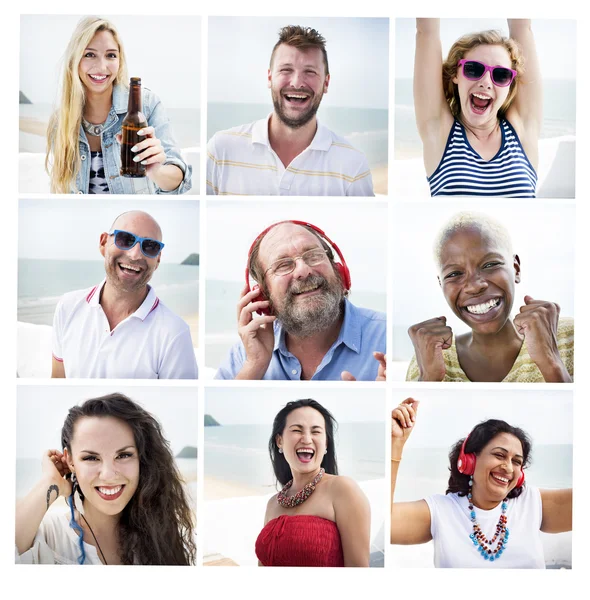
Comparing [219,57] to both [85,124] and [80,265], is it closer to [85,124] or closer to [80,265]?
[85,124]

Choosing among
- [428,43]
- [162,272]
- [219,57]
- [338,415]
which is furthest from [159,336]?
[428,43]

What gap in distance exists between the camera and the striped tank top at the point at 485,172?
9.09 ft

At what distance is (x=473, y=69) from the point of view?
8.97 ft

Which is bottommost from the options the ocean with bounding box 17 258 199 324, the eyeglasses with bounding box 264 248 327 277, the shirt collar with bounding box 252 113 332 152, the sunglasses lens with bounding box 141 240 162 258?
the ocean with bounding box 17 258 199 324

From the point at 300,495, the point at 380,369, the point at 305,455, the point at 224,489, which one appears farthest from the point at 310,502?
the point at 380,369

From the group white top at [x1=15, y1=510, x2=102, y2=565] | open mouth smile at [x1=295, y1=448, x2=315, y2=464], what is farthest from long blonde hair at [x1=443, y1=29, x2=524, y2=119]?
white top at [x1=15, y1=510, x2=102, y2=565]

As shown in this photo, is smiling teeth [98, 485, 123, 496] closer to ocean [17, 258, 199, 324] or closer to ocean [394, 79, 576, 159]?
ocean [17, 258, 199, 324]

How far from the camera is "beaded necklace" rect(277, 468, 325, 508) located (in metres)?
2.75

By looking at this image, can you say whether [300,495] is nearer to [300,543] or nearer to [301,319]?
[300,543]

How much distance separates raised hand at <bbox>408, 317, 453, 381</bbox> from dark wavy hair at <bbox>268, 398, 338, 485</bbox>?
12.7 inches

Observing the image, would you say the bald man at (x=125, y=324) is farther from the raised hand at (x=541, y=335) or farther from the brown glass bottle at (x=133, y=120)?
the raised hand at (x=541, y=335)

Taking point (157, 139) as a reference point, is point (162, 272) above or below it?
below

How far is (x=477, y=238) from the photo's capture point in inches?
108

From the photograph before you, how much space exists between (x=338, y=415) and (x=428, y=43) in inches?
46.2
